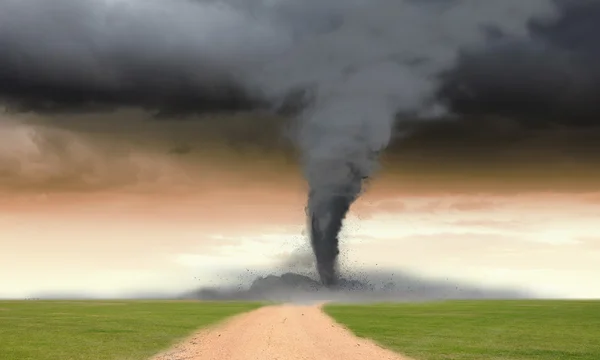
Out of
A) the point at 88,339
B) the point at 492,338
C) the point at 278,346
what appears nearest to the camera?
the point at 278,346

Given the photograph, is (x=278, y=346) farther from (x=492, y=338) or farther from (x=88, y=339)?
(x=492, y=338)

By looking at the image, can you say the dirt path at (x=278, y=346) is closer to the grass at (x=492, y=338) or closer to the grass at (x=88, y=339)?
the grass at (x=88, y=339)

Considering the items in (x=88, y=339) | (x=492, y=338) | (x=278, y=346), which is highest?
(x=88, y=339)

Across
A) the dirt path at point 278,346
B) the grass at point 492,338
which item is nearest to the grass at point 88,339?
the dirt path at point 278,346

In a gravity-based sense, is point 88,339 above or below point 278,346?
above

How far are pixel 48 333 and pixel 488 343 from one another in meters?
35.8

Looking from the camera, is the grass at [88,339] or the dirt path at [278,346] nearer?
the dirt path at [278,346]

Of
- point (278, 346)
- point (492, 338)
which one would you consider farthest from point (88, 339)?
point (492, 338)

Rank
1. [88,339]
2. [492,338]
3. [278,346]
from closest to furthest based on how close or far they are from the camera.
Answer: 1. [278,346]
2. [88,339]
3. [492,338]

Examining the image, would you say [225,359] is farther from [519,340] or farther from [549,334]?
[549,334]

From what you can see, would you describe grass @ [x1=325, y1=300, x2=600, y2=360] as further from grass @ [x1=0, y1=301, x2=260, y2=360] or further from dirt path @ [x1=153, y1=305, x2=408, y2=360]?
grass @ [x1=0, y1=301, x2=260, y2=360]

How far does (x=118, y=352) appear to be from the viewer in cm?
3819

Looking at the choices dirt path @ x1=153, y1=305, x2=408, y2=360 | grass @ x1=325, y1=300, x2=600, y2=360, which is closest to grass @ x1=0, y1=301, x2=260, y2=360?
dirt path @ x1=153, y1=305, x2=408, y2=360

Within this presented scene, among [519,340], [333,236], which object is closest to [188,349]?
[519,340]
